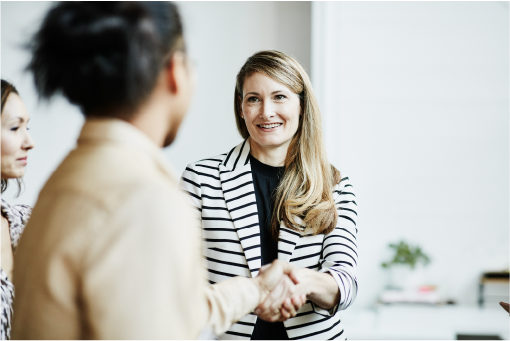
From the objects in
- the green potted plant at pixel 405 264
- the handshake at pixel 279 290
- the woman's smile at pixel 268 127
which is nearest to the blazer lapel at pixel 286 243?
the handshake at pixel 279 290

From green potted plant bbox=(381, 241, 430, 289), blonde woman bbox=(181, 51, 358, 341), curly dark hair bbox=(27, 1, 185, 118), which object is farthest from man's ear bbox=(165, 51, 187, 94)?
green potted plant bbox=(381, 241, 430, 289)

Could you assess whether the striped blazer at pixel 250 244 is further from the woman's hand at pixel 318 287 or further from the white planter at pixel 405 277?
the white planter at pixel 405 277

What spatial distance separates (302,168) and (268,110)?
0.23 meters

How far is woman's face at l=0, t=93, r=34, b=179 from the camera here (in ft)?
4.75

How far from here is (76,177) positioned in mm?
685

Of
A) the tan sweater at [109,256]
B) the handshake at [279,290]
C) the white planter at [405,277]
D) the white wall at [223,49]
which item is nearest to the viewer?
the tan sweater at [109,256]

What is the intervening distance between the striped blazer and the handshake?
0.13 metres

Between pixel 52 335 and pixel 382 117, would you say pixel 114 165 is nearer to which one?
pixel 52 335

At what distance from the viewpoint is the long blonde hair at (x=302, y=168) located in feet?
4.96

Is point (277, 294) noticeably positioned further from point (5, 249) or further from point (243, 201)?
point (5, 249)

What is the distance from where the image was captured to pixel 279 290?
1.27m

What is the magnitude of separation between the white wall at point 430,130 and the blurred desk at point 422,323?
266 mm

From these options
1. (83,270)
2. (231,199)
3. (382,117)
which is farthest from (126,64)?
(382,117)

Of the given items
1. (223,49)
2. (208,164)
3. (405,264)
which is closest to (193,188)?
(208,164)
